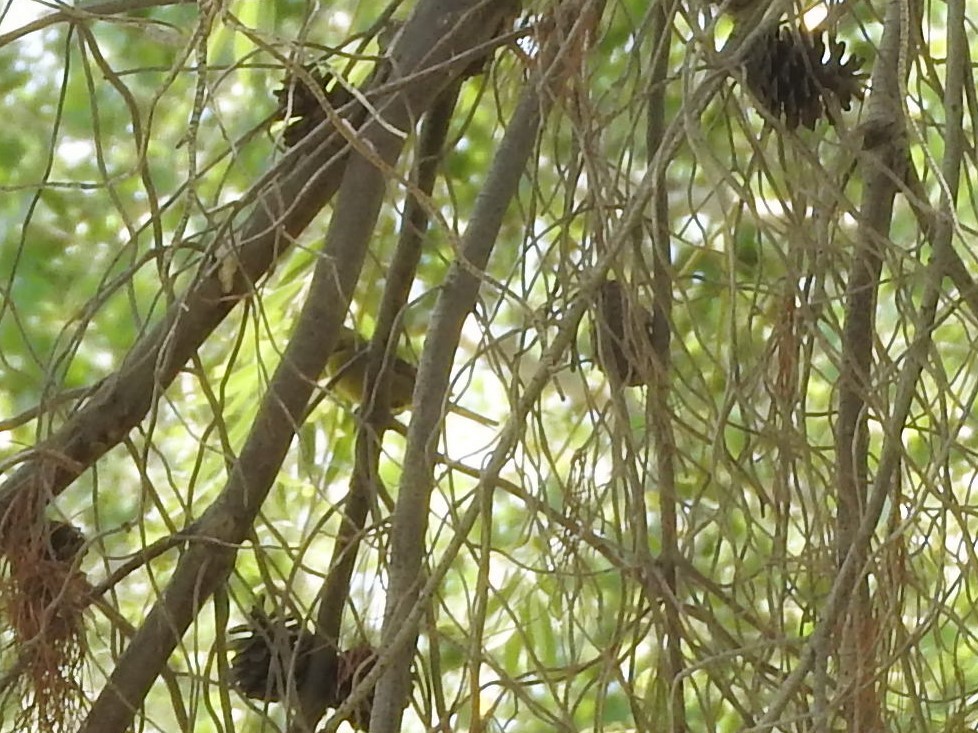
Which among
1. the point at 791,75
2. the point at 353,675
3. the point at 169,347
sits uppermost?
the point at 791,75

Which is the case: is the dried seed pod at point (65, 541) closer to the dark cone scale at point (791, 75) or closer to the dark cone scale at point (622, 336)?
the dark cone scale at point (622, 336)

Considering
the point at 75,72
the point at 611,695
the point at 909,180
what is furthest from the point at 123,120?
the point at 909,180

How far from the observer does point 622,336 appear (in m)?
0.73

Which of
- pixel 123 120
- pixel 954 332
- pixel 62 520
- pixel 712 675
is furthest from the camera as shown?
pixel 123 120

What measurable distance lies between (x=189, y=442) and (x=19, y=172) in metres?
0.30

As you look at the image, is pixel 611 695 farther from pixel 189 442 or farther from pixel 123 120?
pixel 123 120

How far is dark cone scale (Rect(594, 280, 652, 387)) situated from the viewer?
680mm

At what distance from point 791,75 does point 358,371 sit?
1.16 ft

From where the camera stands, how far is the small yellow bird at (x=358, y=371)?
885 mm

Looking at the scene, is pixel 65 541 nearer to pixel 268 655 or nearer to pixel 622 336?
pixel 268 655

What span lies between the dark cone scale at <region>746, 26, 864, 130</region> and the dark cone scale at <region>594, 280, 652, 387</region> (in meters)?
0.12

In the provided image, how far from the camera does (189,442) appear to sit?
1.23 metres

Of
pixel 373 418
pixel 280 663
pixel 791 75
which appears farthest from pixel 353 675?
pixel 791 75

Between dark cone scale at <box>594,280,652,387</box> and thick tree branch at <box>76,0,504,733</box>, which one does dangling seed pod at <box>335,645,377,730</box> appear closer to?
thick tree branch at <box>76,0,504,733</box>
